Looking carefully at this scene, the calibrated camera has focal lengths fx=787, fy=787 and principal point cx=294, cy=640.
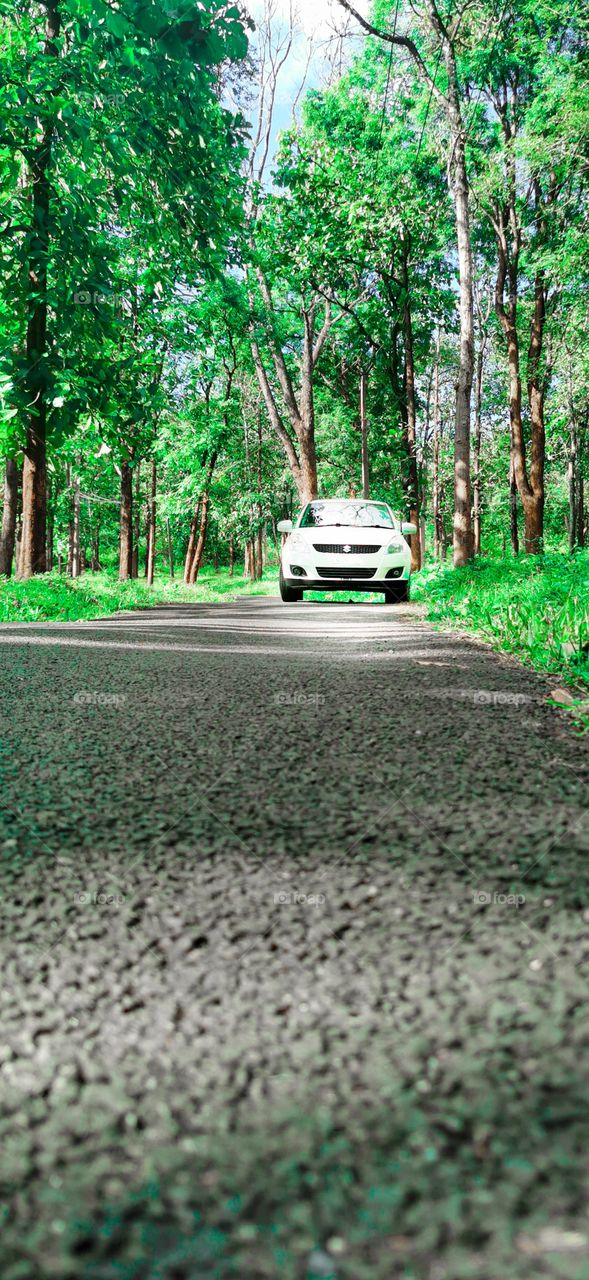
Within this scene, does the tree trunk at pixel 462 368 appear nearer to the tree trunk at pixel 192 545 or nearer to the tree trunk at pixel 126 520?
the tree trunk at pixel 126 520

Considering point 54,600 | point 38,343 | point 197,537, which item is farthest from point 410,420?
point 54,600

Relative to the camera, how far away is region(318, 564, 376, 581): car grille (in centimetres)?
1074

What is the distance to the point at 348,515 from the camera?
11.5 metres

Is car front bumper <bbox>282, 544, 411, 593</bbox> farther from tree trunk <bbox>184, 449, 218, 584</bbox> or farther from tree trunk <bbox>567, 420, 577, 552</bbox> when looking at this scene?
tree trunk <bbox>567, 420, 577, 552</bbox>

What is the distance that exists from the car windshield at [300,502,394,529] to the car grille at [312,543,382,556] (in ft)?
1.90

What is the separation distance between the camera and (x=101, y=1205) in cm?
102

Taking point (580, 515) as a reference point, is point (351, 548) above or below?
below

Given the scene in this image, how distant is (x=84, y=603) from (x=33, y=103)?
664 cm

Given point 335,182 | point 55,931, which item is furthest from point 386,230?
point 55,931

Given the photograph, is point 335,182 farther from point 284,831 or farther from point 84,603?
point 284,831

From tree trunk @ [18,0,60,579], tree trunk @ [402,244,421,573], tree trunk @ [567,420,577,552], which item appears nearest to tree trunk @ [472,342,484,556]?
tree trunk @ [567,420,577,552]

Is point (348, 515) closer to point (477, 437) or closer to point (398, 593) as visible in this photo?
point (398, 593)

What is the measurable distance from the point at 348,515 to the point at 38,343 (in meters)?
4.92

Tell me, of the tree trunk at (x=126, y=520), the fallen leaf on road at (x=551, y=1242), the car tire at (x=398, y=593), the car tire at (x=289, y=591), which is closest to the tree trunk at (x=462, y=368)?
the car tire at (x=398, y=593)
